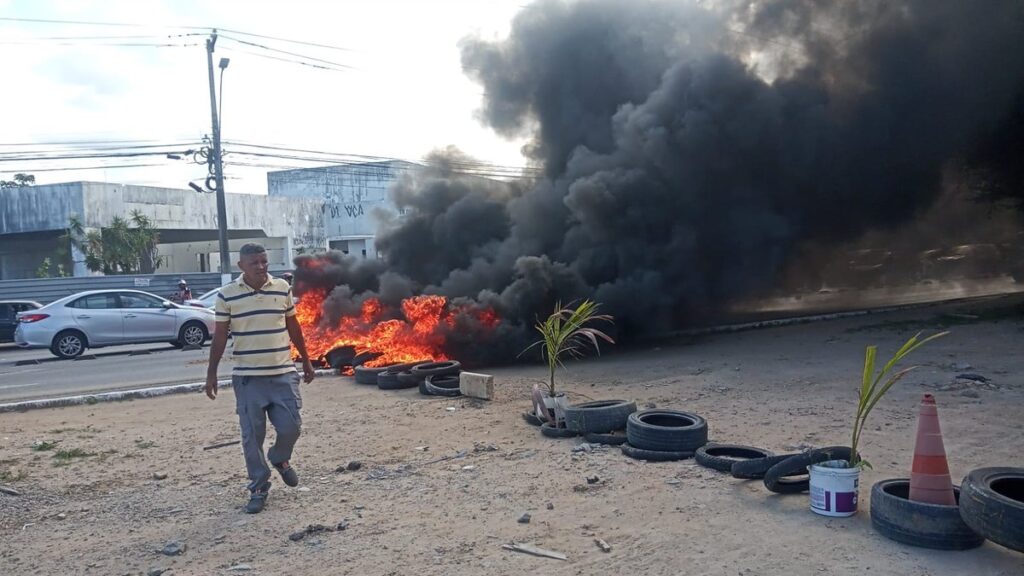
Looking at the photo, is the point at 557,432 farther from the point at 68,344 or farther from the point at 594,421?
the point at 68,344

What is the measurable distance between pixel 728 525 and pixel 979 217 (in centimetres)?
2209

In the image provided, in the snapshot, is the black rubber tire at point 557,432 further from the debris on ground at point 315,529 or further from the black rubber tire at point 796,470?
the debris on ground at point 315,529

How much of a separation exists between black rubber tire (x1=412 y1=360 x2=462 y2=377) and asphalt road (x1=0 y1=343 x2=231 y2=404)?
3.89m

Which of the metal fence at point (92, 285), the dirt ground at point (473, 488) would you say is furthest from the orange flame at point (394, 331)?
the metal fence at point (92, 285)

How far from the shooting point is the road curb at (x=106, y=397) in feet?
34.3

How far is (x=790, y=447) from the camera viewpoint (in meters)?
6.70

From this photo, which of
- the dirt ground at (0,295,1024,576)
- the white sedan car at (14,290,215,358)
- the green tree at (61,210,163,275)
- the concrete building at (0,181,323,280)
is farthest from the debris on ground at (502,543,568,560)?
the concrete building at (0,181,323,280)

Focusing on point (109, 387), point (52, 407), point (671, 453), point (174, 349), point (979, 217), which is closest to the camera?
point (671, 453)

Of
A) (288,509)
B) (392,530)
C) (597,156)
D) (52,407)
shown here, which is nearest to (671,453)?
(392,530)

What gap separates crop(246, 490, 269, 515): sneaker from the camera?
18.0 ft

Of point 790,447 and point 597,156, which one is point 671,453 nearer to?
point 790,447

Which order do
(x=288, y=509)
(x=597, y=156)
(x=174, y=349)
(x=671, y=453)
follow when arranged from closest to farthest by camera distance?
(x=288, y=509) → (x=671, y=453) → (x=597, y=156) → (x=174, y=349)

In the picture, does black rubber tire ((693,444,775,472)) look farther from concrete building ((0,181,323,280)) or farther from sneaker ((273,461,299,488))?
concrete building ((0,181,323,280))

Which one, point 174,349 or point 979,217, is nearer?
point 174,349
